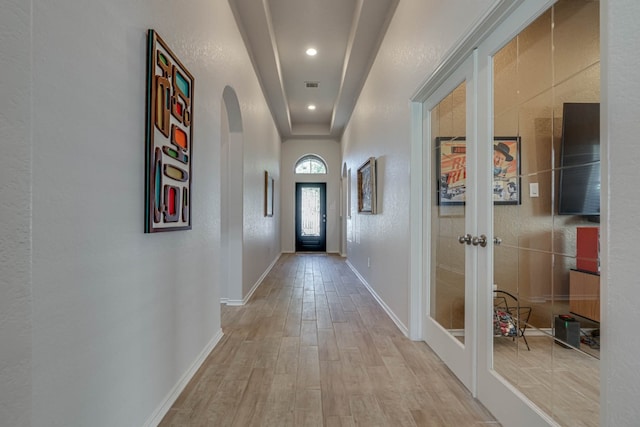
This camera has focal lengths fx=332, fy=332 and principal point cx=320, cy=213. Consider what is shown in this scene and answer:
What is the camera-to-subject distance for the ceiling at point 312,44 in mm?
3365

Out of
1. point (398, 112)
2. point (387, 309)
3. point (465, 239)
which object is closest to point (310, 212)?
point (387, 309)

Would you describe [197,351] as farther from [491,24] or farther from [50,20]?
[491,24]

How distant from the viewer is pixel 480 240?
1.69 metres

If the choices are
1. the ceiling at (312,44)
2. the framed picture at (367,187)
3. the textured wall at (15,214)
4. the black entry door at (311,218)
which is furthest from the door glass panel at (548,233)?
the black entry door at (311,218)

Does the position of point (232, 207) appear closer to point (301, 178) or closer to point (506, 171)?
point (506, 171)

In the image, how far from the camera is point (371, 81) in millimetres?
4293

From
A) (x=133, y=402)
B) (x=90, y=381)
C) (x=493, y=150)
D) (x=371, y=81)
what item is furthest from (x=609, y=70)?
(x=371, y=81)

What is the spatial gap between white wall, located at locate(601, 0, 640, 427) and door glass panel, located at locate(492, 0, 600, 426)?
0.13 meters

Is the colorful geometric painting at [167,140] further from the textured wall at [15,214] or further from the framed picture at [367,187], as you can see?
the framed picture at [367,187]

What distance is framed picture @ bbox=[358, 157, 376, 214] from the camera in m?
3.95

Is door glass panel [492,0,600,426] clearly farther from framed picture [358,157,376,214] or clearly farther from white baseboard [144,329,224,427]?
framed picture [358,157,376,214]

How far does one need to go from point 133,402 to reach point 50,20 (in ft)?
4.51

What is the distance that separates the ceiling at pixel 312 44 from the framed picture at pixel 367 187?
52.8 inches

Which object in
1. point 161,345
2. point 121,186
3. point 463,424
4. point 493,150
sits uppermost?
point 493,150
